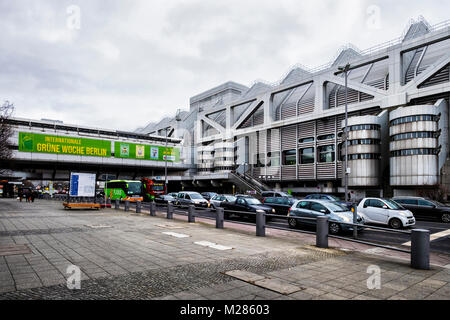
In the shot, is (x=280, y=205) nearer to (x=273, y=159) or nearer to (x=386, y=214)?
(x=386, y=214)

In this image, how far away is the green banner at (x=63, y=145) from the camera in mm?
47088

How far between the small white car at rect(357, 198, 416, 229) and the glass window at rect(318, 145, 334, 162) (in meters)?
29.3

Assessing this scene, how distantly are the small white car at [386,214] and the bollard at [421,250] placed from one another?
8.22 m

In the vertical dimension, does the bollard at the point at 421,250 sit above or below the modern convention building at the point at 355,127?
below

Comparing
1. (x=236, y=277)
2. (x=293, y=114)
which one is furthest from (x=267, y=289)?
(x=293, y=114)

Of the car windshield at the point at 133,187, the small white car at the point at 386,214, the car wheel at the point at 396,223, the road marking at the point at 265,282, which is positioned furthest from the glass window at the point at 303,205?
the car windshield at the point at 133,187

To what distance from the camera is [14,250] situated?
803cm

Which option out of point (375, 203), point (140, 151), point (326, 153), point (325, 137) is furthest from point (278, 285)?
point (140, 151)

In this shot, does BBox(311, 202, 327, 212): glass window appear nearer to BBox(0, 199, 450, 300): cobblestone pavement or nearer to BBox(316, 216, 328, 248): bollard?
BBox(0, 199, 450, 300): cobblestone pavement

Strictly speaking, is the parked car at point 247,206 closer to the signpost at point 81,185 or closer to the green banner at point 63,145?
the signpost at point 81,185

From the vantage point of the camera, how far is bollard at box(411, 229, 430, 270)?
7035 millimetres

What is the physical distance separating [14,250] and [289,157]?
46861 mm
